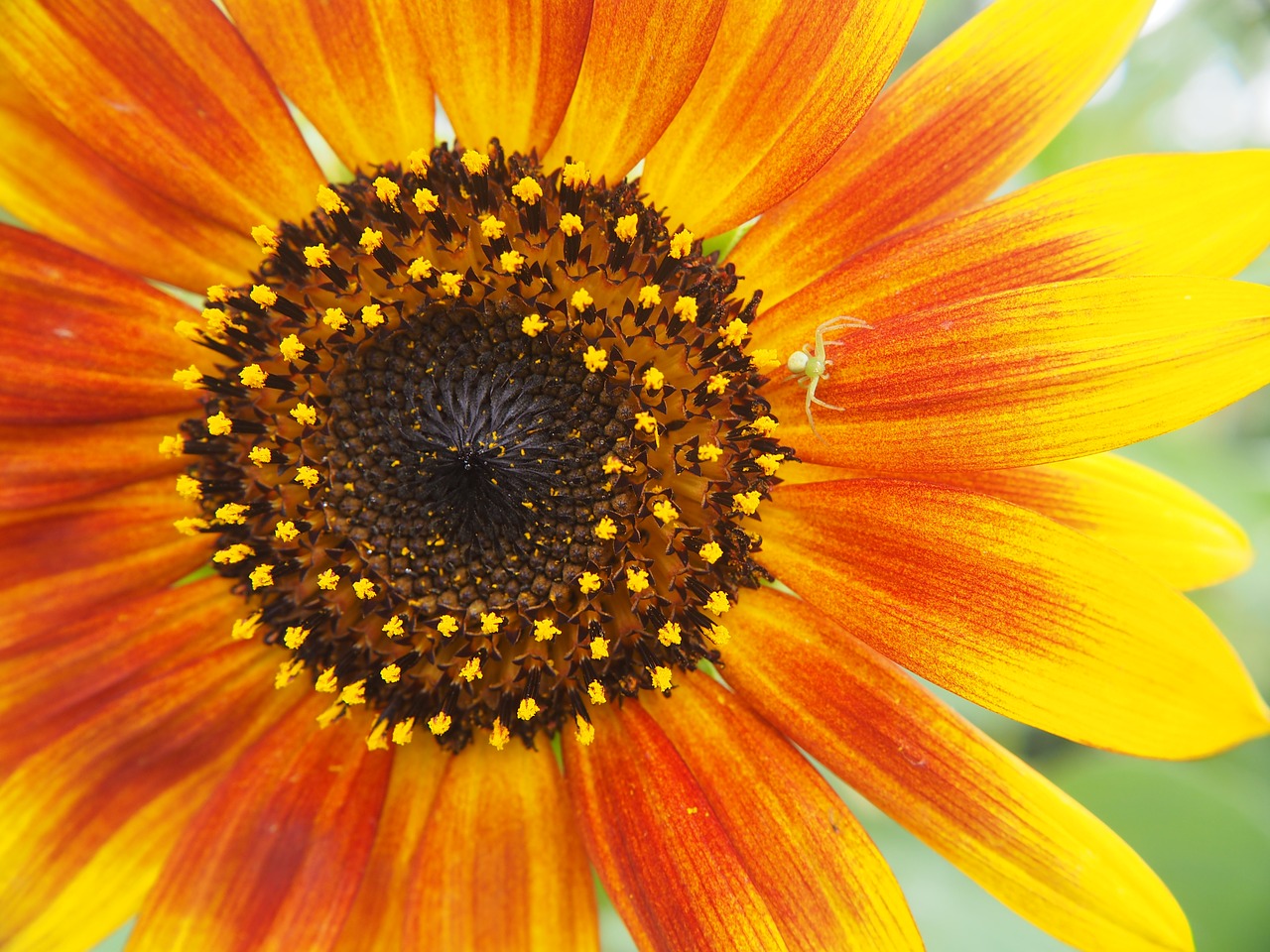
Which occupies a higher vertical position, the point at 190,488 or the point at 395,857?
the point at 190,488

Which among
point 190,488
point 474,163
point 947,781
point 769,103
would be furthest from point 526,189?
point 947,781

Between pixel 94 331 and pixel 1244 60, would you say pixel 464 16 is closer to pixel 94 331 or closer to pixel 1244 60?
pixel 94 331

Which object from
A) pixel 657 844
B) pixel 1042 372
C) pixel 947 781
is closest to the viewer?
pixel 1042 372

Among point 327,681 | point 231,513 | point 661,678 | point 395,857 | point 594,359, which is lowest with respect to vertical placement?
point 395,857

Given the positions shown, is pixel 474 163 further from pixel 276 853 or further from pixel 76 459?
pixel 276 853

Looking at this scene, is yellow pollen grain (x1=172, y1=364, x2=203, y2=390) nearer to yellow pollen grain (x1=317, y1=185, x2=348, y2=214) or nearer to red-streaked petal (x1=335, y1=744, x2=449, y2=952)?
yellow pollen grain (x1=317, y1=185, x2=348, y2=214)

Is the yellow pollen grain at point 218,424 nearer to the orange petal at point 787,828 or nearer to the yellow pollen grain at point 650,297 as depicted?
the yellow pollen grain at point 650,297

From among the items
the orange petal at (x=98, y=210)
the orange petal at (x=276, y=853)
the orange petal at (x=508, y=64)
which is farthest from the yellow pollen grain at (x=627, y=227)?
the orange petal at (x=276, y=853)
